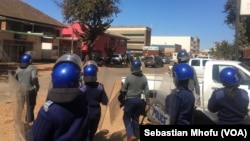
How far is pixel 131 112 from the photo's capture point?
22.9 ft

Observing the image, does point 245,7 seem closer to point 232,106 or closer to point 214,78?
point 214,78

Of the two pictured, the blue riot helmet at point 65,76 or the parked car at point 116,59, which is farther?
the parked car at point 116,59

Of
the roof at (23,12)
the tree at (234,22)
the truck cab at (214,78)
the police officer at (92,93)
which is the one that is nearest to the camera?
the police officer at (92,93)

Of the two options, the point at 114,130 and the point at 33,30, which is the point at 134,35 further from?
the point at 114,130

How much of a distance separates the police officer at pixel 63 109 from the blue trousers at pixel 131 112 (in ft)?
12.6

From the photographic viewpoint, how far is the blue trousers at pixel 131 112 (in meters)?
6.88

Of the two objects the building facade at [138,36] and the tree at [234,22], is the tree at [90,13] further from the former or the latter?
the building facade at [138,36]

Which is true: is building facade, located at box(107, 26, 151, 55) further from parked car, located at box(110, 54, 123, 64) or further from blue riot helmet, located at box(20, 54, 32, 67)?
blue riot helmet, located at box(20, 54, 32, 67)

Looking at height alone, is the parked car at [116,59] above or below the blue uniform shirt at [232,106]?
below

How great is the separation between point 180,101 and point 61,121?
1.94 meters

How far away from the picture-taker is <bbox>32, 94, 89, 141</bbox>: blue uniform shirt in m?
2.82

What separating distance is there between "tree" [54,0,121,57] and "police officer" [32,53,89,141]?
37142 mm

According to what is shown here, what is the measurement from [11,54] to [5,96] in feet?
77.2

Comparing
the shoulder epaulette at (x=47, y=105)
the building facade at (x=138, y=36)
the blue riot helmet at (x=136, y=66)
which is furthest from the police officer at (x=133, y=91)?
the building facade at (x=138, y=36)
